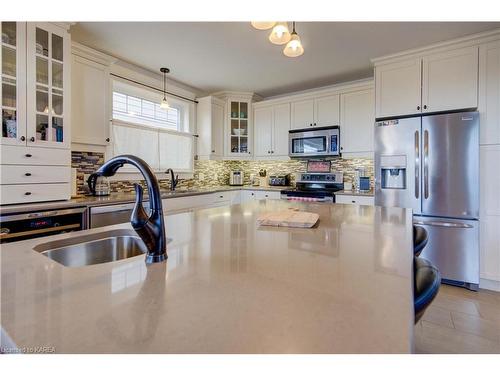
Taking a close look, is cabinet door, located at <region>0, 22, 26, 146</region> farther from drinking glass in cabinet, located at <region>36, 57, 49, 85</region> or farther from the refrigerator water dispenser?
the refrigerator water dispenser

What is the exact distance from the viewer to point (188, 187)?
421 cm

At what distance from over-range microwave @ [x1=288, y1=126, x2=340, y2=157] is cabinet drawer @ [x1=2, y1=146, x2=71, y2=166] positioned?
293cm

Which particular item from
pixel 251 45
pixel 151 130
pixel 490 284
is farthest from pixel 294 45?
pixel 490 284

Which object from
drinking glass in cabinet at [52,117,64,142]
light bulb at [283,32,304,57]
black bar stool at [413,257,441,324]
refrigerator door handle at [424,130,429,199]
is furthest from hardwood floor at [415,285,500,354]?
drinking glass in cabinet at [52,117,64,142]

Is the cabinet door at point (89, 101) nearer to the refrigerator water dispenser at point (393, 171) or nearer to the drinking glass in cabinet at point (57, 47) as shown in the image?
the drinking glass in cabinet at point (57, 47)

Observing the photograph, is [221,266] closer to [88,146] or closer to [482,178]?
[88,146]

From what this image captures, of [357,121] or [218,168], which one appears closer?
[357,121]

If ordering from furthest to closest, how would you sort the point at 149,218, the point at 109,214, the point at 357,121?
1. the point at 357,121
2. the point at 109,214
3. the point at 149,218

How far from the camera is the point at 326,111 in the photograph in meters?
3.79

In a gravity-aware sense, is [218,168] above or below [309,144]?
below

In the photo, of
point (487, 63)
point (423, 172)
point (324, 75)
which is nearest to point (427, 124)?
point (423, 172)

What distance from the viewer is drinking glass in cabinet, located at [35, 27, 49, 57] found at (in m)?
2.15

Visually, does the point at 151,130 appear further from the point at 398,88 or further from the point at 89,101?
the point at 398,88

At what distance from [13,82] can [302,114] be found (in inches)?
132
